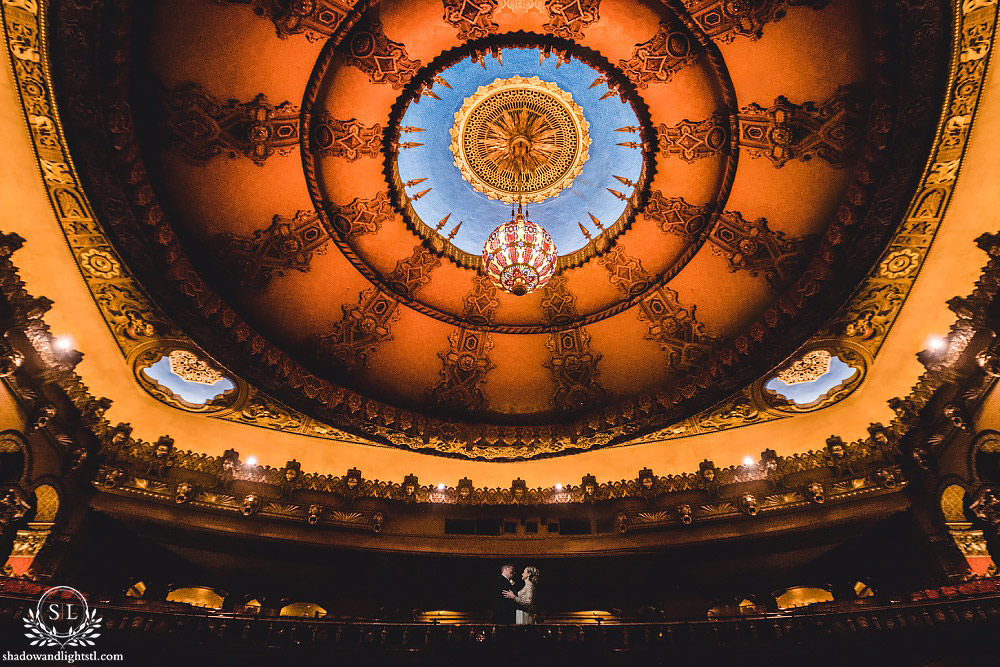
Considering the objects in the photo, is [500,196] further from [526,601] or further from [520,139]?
[526,601]

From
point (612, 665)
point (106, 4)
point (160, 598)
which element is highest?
point (106, 4)

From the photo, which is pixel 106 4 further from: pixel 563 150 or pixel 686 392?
pixel 686 392

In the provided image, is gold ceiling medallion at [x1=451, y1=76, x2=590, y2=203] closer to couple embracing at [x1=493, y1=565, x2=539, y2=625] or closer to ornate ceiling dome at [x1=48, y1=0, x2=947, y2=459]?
ornate ceiling dome at [x1=48, y1=0, x2=947, y2=459]

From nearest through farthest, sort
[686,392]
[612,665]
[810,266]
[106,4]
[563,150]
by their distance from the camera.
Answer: [106,4] → [612,665] → [810,266] → [686,392] → [563,150]

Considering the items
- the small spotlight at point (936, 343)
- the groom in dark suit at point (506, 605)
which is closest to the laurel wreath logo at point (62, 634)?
the groom in dark suit at point (506, 605)

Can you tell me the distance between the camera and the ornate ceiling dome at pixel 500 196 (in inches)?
263

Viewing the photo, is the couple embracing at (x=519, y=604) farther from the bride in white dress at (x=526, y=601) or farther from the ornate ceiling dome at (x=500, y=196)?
the ornate ceiling dome at (x=500, y=196)

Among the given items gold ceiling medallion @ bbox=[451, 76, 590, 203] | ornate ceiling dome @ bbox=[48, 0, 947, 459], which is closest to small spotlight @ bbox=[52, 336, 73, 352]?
ornate ceiling dome @ bbox=[48, 0, 947, 459]

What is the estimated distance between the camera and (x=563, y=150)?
973 centimetres

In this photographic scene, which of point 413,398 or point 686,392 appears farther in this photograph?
point 413,398

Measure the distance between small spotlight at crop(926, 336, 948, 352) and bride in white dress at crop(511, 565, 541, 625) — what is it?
244 inches

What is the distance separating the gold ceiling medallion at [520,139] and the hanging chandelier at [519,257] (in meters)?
2.65

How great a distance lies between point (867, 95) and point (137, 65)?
8.84 metres

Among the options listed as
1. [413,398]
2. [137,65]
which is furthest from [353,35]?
[413,398]
